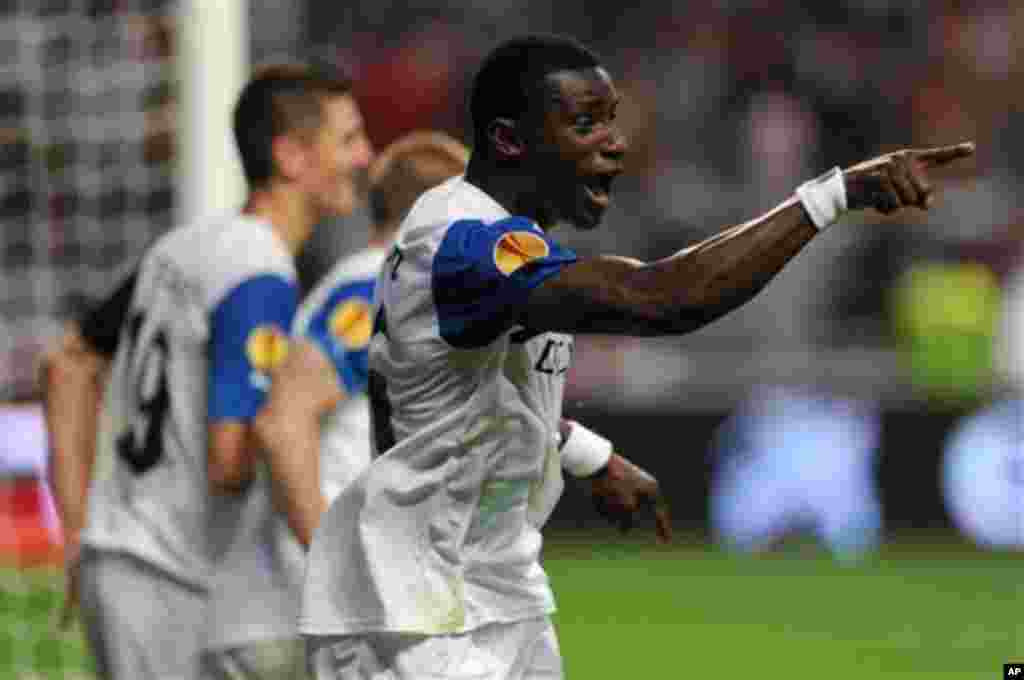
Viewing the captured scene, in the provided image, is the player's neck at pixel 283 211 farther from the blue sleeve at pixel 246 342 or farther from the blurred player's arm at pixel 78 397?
the blurred player's arm at pixel 78 397

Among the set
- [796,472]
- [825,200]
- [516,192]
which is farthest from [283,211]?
[796,472]

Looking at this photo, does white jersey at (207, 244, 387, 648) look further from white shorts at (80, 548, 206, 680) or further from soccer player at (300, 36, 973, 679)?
soccer player at (300, 36, 973, 679)

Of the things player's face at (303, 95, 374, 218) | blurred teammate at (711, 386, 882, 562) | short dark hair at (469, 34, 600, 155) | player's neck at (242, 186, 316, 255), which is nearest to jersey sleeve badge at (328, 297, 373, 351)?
player's neck at (242, 186, 316, 255)

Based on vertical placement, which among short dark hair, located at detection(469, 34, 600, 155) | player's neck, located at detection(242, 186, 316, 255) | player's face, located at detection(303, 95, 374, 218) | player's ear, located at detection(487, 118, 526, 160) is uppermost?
short dark hair, located at detection(469, 34, 600, 155)

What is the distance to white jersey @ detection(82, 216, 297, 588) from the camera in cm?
564

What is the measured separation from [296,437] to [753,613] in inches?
278

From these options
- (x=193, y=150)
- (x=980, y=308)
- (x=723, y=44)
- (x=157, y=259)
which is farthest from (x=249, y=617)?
(x=723, y=44)

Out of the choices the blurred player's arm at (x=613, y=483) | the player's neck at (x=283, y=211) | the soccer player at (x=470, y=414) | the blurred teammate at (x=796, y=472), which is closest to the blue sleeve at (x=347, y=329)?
the player's neck at (x=283, y=211)

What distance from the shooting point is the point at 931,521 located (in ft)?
47.5

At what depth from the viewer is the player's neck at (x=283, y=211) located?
19.3 ft

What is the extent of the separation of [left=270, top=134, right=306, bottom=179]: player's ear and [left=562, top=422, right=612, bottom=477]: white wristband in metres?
1.32

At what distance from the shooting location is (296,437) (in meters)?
5.41

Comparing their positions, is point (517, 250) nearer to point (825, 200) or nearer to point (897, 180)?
point (825, 200)

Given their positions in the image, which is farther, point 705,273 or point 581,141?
point 581,141
